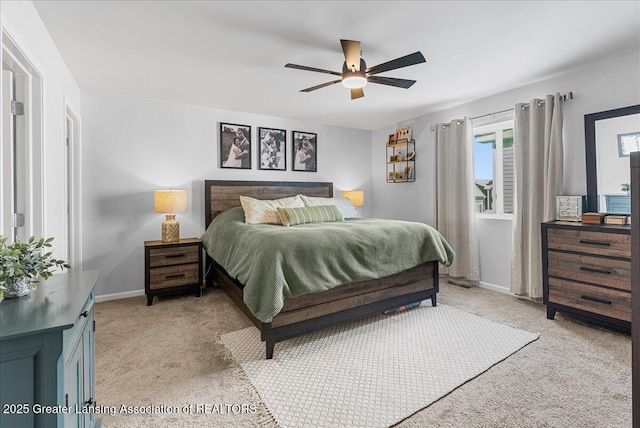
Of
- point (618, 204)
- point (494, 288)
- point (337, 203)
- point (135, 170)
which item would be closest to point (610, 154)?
point (618, 204)

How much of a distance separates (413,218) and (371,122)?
1.78 meters

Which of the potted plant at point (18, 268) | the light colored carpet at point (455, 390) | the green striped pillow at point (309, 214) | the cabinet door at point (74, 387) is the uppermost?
the green striped pillow at point (309, 214)

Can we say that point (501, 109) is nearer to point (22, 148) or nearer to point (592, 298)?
point (592, 298)

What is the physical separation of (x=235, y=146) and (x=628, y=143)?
173 inches

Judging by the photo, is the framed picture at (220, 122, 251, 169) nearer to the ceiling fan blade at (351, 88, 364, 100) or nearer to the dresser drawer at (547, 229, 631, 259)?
the ceiling fan blade at (351, 88, 364, 100)

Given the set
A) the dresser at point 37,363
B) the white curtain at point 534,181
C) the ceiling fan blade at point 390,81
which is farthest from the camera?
the white curtain at point 534,181

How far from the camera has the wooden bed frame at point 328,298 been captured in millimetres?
2418

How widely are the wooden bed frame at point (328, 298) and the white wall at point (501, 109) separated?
146 cm

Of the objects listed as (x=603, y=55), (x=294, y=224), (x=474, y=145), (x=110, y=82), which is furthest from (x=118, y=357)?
(x=603, y=55)

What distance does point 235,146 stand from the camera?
4.45 metres

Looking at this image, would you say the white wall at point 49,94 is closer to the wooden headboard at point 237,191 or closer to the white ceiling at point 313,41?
the white ceiling at point 313,41

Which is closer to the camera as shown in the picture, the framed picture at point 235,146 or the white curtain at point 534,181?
the white curtain at point 534,181

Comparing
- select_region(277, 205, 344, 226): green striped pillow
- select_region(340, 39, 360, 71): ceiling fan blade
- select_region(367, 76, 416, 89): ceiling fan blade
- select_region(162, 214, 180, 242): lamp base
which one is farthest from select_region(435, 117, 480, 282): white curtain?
select_region(162, 214, 180, 242): lamp base

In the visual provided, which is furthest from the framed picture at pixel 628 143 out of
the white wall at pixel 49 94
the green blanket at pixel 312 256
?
the white wall at pixel 49 94
